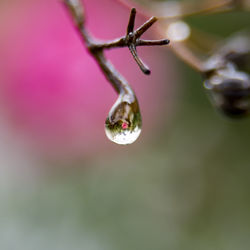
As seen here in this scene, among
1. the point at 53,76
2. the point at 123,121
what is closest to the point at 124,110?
the point at 123,121

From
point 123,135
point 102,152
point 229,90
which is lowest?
point 123,135

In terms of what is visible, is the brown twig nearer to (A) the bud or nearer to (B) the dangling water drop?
(B) the dangling water drop

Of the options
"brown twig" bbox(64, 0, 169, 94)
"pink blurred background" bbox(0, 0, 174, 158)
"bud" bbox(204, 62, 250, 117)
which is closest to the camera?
"brown twig" bbox(64, 0, 169, 94)

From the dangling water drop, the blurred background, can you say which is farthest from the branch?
the blurred background

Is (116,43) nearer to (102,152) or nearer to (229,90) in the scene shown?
(229,90)

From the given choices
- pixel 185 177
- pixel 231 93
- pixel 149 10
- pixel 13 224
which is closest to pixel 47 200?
pixel 13 224

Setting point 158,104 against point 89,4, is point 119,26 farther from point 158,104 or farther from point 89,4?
point 158,104
